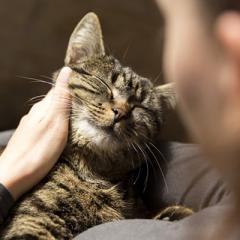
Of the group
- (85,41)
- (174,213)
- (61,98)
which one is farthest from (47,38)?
(174,213)

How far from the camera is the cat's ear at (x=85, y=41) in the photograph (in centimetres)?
151

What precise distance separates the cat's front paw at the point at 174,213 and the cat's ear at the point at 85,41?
471mm

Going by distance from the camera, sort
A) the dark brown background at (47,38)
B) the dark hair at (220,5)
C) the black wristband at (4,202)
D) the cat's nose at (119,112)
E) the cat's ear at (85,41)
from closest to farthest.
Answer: the dark hair at (220,5) → the black wristband at (4,202) → the cat's nose at (119,112) → the cat's ear at (85,41) → the dark brown background at (47,38)

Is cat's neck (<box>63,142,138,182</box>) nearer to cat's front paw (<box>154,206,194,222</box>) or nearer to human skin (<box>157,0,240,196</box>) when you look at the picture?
cat's front paw (<box>154,206,194,222</box>)

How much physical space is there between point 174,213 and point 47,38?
0.74 meters

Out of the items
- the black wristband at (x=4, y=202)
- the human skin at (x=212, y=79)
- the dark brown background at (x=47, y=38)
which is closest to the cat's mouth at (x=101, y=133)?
the black wristband at (x=4, y=202)

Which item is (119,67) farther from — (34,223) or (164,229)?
(164,229)

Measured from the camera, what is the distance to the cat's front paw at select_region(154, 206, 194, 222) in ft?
4.75

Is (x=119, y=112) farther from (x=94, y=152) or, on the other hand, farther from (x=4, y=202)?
(x=4, y=202)

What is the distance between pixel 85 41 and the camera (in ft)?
5.01

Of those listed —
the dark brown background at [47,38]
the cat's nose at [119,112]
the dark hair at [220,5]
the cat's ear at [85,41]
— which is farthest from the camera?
the dark brown background at [47,38]

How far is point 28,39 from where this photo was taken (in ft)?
5.96

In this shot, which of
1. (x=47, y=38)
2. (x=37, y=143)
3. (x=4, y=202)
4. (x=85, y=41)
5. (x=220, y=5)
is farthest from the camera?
(x=47, y=38)

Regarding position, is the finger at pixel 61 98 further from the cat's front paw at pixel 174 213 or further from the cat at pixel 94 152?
the cat's front paw at pixel 174 213
